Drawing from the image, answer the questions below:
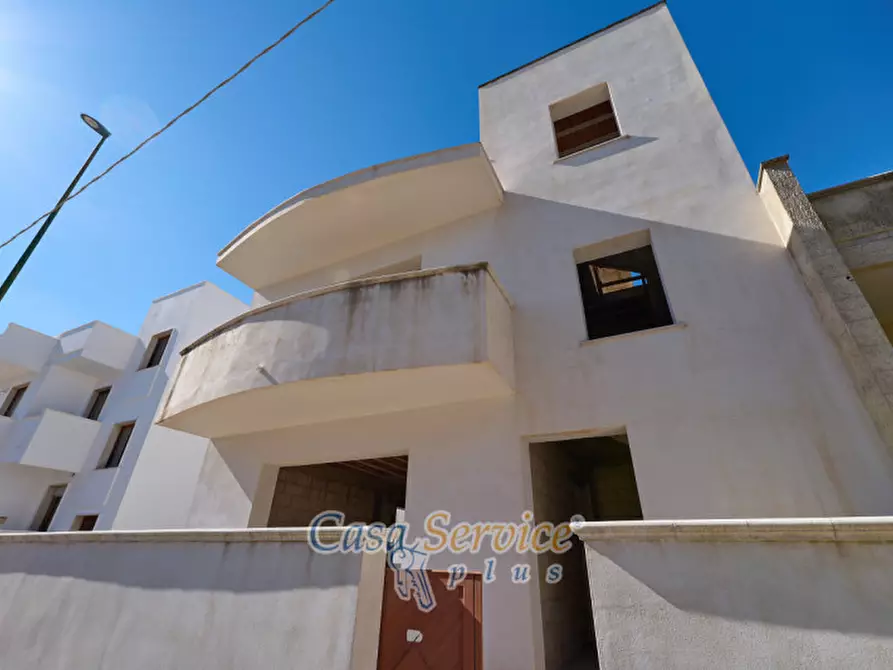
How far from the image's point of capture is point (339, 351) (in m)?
5.52

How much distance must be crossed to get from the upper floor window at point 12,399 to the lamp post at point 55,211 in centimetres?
1461

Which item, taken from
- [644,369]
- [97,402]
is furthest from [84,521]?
[644,369]

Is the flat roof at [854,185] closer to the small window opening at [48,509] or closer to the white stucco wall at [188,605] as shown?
the white stucco wall at [188,605]

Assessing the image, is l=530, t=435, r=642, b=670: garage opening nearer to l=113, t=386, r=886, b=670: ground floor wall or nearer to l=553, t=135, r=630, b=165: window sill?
l=113, t=386, r=886, b=670: ground floor wall

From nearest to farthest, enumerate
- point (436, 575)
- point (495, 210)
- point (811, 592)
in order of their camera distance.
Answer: point (811, 592), point (436, 575), point (495, 210)

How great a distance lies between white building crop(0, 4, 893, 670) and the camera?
2.43m

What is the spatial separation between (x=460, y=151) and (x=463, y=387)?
175 inches

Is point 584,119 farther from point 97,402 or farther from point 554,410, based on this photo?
point 97,402

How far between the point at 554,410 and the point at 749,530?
3262 mm

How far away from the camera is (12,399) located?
56.1ft

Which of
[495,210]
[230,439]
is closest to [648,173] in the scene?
[495,210]

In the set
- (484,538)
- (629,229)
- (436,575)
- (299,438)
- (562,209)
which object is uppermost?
(562,209)

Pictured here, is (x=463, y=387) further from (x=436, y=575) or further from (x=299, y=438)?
(x=299, y=438)

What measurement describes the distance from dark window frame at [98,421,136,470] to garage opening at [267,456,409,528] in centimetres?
938
